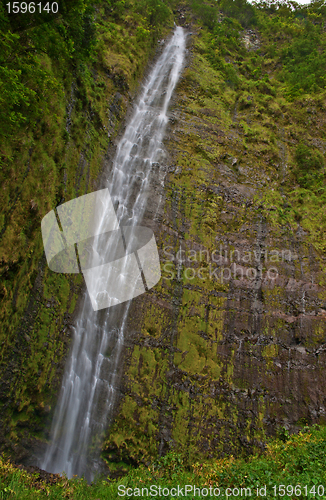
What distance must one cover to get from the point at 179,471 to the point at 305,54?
104 feet

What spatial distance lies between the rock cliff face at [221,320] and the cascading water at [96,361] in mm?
630

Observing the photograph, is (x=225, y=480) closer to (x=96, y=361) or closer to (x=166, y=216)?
(x=96, y=361)

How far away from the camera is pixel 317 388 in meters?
11.1

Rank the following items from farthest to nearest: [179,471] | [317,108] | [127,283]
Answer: [317,108], [127,283], [179,471]

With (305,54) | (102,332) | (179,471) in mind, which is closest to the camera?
(179,471)

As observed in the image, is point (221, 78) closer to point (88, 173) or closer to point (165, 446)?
point (88, 173)

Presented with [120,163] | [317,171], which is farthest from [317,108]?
[120,163]

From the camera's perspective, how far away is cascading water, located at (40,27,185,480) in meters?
9.84

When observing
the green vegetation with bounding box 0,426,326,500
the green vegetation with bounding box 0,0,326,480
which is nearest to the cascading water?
the green vegetation with bounding box 0,0,326,480

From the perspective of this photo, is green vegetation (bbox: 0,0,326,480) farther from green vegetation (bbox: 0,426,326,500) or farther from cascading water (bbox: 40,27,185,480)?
cascading water (bbox: 40,27,185,480)

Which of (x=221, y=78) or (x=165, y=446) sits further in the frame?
(x=221, y=78)

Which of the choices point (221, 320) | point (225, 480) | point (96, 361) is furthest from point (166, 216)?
point (225, 480)

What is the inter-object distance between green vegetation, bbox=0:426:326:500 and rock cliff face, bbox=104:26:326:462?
128cm

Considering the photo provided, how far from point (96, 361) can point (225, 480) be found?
597 cm
